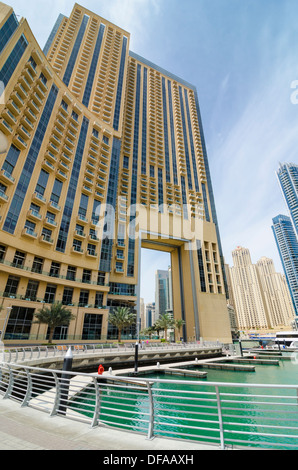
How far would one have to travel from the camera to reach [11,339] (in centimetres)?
3095

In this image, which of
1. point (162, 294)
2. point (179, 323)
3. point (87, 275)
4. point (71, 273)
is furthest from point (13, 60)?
point (162, 294)

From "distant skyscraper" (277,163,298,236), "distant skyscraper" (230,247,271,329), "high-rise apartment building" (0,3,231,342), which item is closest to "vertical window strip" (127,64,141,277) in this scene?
"high-rise apartment building" (0,3,231,342)

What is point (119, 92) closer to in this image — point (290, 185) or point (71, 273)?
point (71, 273)

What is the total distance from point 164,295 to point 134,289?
14116 centimetres

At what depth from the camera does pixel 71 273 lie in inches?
1629

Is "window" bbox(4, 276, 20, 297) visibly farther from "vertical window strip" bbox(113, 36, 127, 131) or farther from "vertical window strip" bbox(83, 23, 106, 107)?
"vertical window strip" bbox(83, 23, 106, 107)

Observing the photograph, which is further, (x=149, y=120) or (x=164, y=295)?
(x=164, y=295)

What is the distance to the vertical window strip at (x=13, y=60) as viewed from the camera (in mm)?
33938

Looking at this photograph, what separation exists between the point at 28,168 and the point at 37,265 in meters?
16.6

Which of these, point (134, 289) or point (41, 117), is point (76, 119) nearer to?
point (41, 117)

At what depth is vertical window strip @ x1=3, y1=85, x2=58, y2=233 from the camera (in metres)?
34.2

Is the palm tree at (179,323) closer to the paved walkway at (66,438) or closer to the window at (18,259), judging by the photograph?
the window at (18,259)

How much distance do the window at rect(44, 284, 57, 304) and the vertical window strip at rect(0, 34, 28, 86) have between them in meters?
32.8

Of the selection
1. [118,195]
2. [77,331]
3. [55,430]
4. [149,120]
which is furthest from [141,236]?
[55,430]
